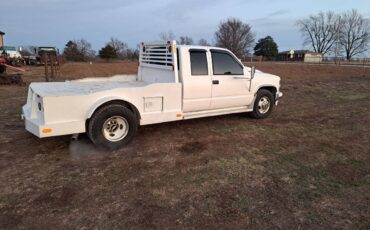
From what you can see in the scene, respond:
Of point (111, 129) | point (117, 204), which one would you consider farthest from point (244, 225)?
point (111, 129)

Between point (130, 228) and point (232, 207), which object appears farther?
point (232, 207)

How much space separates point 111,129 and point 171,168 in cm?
138

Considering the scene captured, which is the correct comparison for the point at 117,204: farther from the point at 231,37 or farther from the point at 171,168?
the point at 231,37

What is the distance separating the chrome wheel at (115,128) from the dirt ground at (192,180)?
27cm

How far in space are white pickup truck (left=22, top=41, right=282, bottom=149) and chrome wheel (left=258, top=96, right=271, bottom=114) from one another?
3 centimetres

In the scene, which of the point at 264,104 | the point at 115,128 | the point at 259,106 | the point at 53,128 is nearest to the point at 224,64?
the point at 259,106

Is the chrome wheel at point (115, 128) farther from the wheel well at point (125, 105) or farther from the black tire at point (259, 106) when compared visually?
the black tire at point (259, 106)

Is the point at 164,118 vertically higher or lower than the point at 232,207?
higher

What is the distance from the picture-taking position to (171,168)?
4.20m

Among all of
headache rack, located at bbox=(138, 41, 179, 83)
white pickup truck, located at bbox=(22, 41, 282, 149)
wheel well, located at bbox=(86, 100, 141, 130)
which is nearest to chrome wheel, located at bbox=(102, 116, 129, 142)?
white pickup truck, located at bbox=(22, 41, 282, 149)

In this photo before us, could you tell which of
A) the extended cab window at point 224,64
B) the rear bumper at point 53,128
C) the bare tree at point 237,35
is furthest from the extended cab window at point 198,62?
the bare tree at point 237,35

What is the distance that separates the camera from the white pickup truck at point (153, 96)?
443 cm

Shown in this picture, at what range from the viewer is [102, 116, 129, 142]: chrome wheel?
4.82 m

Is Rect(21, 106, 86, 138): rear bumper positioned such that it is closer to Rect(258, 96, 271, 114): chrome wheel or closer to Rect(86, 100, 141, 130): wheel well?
Rect(86, 100, 141, 130): wheel well
